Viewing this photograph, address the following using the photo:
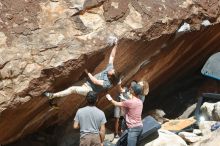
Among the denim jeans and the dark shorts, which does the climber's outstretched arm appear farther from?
the dark shorts

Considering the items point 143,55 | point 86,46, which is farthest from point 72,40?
point 143,55

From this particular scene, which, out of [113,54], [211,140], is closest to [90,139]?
Result: [113,54]

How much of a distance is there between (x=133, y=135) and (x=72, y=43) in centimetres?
165

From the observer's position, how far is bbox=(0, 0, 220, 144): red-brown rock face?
8320mm

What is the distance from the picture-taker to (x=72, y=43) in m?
8.63

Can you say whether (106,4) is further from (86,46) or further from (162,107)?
(162,107)

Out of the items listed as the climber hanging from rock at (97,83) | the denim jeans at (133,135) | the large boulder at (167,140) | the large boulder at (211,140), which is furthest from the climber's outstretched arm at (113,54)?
the large boulder at (211,140)

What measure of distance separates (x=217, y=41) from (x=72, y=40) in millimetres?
3775

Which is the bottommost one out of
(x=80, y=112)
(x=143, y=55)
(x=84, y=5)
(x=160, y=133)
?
(x=160, y=133)

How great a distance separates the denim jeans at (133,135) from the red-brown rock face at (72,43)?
1.19m

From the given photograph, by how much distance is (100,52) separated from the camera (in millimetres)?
8773

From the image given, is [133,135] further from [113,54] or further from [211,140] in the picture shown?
[113,54]

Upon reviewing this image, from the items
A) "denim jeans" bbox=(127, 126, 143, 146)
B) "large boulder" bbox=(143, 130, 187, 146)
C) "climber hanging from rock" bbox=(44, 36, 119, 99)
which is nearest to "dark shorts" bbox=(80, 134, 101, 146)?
Result: "denim jeans" bbox=(127, 126, 143, 146)

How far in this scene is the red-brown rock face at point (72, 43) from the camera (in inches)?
328
